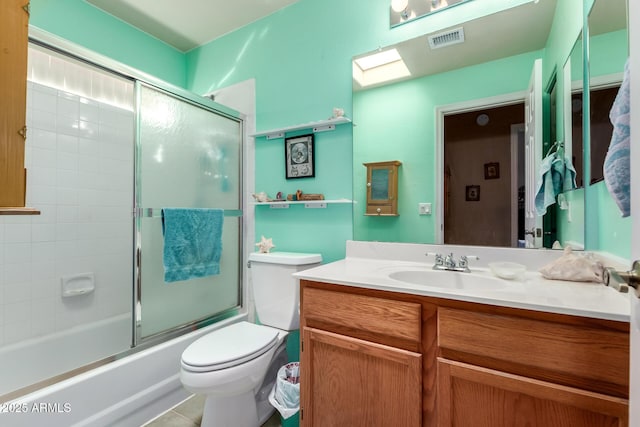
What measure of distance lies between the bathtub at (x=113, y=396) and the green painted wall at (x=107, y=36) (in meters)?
2.02

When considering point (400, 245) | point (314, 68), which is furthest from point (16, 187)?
point (314, 68)

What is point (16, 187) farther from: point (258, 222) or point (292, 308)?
point (258, 222)

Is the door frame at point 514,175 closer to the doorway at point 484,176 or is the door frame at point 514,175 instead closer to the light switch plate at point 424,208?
Answer: the doorway at point 484,176

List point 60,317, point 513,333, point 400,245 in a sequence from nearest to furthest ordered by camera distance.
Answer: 1. point 513,333
2. point 400,245
3. point 60,317

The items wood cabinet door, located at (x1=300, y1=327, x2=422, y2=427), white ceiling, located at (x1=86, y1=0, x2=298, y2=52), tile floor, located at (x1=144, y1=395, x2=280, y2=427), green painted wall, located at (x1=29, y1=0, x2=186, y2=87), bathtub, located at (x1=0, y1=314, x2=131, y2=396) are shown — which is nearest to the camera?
wood cabinet door, located at (x1=300, y1=327, x2=422, y2=427)

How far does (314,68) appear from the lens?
1.87 meters

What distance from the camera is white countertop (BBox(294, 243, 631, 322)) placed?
2.51ft

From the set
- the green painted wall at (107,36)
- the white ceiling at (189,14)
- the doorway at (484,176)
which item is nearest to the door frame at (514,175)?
the doorway at (484,176)

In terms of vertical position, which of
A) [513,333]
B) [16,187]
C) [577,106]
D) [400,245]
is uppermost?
[577,106]

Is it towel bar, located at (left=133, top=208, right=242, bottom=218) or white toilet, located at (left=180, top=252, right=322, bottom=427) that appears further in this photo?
towel bar, located at (left=133, top=208, right=242, bottom=218)

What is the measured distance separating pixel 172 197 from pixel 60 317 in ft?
3.43

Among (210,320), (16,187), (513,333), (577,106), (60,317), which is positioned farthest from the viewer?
(210,320)

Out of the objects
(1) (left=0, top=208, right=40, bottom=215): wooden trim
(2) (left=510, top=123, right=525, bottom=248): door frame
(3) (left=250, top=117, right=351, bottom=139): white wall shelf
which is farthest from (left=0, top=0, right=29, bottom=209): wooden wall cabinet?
(2) (left=510, top=123, right=525, bottom=248): door frame

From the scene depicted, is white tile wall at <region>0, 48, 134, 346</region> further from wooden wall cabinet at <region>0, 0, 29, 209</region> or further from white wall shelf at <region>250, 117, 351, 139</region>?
wooden wall cabinet at <region>0, 0, 29, 209</region>
